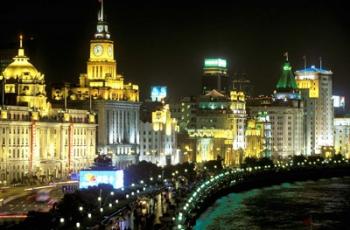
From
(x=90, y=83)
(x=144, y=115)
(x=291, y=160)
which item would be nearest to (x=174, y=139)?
(x=144, y=115)

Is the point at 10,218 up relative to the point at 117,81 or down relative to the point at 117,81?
down

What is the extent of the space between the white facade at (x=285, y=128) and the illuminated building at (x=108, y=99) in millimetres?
54350

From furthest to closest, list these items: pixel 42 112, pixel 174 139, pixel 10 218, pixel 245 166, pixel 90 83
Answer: pixel 245 166 < pixel 174 139 < pixel 90 83 < pixel 42 112 < pixel 10 218

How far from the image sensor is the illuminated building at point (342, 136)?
600 feet

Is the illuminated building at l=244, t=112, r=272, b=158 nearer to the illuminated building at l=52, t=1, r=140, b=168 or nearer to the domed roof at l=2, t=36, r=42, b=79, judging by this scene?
the illuminated building at l=52, t=1, r=140, b=168

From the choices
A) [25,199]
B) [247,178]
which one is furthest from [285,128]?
[25,199]

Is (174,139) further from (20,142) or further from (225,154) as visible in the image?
(20,142)

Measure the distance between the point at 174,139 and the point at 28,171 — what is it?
3231 cm

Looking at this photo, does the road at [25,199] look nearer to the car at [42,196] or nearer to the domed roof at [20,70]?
the car at [42,196]

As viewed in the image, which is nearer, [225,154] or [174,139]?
[174,139]

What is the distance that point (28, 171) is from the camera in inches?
3669

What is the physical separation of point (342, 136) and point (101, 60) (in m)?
81.5

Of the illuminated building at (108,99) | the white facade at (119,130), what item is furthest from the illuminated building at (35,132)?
the illuminated building at (108,99)

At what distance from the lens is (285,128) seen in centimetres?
16750
